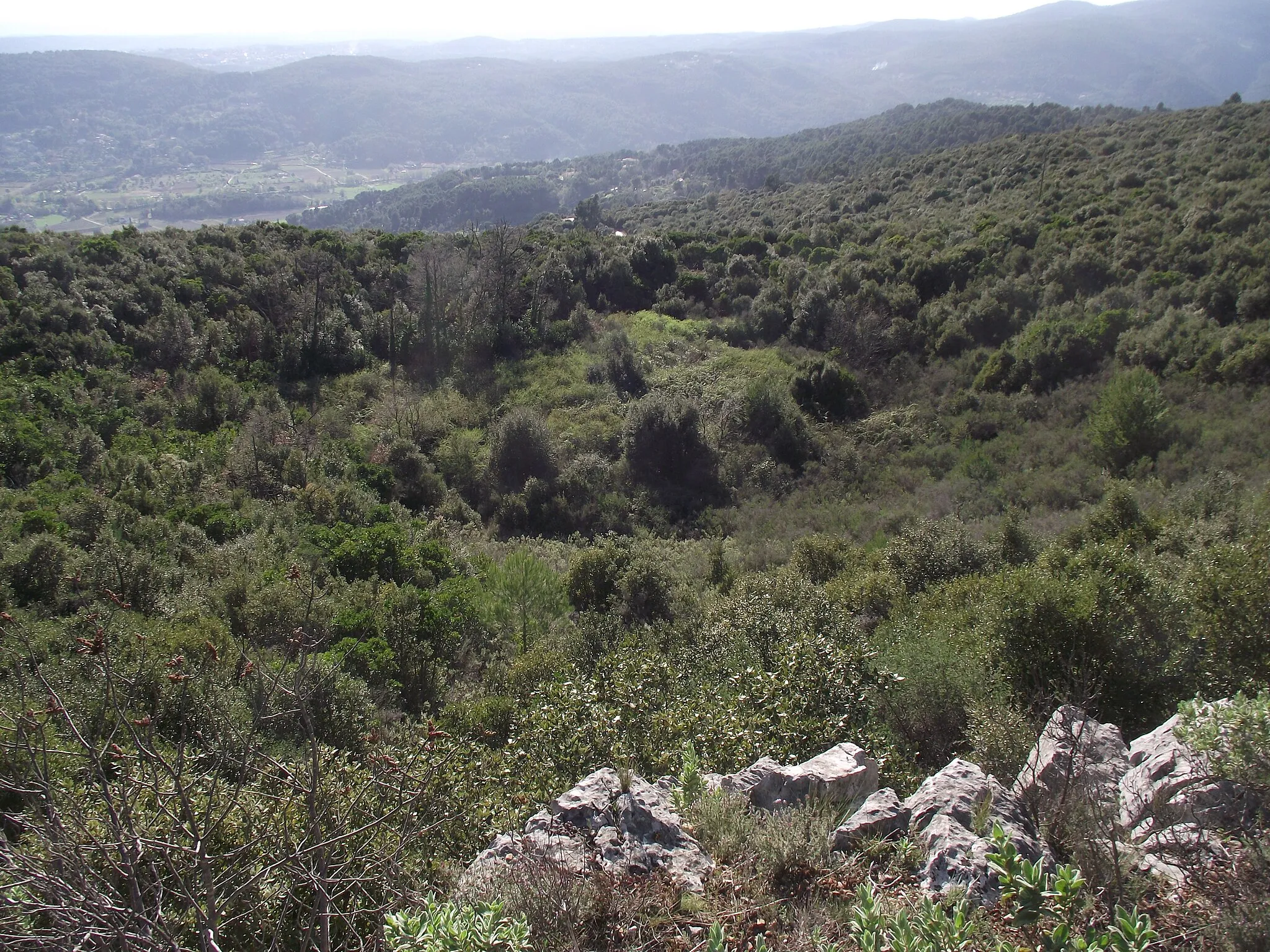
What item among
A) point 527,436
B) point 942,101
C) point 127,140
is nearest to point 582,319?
point 527,436

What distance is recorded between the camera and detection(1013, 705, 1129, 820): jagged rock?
383 centimetres

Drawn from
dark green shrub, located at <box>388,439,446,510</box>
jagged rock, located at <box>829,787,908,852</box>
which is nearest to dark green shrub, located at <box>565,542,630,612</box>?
dark green shrub, located at <box>388,439,446,510</box>

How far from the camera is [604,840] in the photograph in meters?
4.22

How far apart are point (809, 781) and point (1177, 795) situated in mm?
1991

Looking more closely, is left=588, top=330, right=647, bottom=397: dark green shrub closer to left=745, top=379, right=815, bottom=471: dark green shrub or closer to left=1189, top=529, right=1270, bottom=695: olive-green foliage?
left=745, top=379, right=815, bottom=471: dark green shrub

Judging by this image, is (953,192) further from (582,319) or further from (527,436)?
(527,436)

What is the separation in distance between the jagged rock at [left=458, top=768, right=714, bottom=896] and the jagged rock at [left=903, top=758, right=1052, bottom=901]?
1.21 meters

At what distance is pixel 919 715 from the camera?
19.6 feet

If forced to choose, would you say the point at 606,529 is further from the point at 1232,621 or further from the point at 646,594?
the point at 1232,621

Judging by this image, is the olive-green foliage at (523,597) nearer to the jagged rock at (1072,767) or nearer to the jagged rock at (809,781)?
the jagged rock at (809,781)

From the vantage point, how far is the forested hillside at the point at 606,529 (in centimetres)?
350

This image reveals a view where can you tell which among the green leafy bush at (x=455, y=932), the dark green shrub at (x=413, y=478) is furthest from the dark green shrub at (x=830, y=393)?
the green leafy bush at (x=455, y=932)

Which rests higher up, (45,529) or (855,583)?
(45,529)

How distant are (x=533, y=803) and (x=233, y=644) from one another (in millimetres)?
4230
